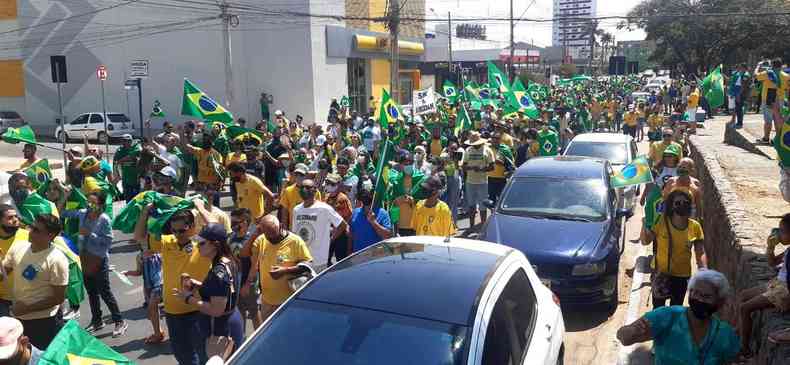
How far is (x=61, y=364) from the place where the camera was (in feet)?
10.6

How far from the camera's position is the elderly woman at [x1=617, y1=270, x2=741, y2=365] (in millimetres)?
3771

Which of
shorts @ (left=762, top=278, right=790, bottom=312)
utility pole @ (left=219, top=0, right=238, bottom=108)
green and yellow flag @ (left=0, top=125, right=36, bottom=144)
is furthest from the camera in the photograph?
utility pole @ (left=219, top=0, right=238, bottom=108)

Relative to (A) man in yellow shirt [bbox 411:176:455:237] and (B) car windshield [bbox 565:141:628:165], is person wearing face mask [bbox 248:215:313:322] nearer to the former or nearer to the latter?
(A) man in yellow shirt [bbox 411:176:455:237]

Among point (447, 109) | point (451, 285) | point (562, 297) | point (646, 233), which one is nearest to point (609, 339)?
point (562, 297)

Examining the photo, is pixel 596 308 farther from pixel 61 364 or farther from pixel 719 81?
pixel 719 81

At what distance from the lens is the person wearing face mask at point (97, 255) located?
21.8 ft

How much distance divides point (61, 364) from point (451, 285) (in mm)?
1991

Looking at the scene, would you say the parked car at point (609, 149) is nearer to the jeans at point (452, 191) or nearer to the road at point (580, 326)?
the jeans at point (452, 191)

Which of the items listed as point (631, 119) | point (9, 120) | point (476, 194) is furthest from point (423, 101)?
point (9, 120)

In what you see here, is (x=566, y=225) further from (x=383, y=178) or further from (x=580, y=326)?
(x=383, y=178)

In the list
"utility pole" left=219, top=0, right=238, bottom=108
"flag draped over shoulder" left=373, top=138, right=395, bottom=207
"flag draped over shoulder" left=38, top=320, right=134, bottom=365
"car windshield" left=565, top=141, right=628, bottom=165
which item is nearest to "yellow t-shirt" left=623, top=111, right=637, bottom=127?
"car windshield" left=565, top=141, right=628, bottom=165

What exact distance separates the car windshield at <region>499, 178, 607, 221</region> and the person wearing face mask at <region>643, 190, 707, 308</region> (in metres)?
1.93

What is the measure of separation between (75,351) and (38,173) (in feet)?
22.1

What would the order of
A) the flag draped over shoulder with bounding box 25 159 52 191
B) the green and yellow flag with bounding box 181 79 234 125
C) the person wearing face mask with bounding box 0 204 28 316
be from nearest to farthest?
the person wearing face mask with bounding box 0 204 28 316 < the flag draped over shoulder with bounding box 25 159 52 191 < the green and yellow flag with bounding box 181 79 234 125
